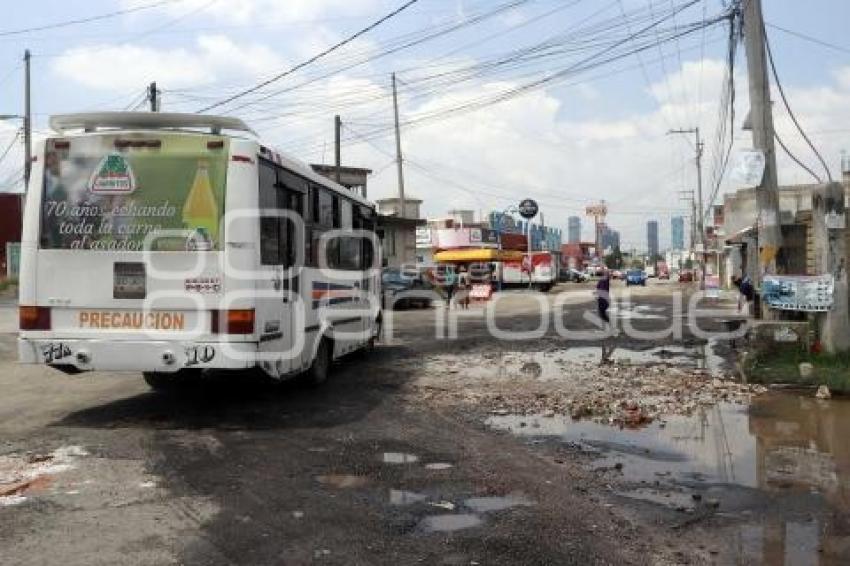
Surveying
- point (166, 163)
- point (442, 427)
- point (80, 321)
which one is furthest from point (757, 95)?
point (80, 321)

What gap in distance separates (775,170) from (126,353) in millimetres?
12330

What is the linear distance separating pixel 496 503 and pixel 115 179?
17.5 feet

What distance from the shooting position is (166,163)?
8.98 m

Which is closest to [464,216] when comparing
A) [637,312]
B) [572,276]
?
[572,276]

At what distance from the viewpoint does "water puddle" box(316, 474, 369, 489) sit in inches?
275

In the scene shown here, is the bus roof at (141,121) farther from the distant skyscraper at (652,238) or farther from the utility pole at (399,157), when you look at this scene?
the distant skyscraper at (652,238)

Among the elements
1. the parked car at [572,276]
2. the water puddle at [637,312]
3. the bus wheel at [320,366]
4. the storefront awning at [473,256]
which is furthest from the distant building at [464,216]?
the bus wheel at [320,366]

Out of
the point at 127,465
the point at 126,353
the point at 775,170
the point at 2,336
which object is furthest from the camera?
the point at 2,336

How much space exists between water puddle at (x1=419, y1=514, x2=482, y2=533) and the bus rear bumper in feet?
11.6

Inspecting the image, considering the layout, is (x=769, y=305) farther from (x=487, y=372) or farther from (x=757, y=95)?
(x=487, y=372)

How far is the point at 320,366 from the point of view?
1221 cm

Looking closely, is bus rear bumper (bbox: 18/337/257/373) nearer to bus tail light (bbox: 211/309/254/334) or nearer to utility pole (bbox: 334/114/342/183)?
bus tail light (bbox: 211/309/254/334)

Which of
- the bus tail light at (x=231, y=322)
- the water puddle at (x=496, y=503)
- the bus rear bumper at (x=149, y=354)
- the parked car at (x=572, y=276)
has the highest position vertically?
the parked car at (x=572, y=276)

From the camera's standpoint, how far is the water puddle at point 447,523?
5871mm
